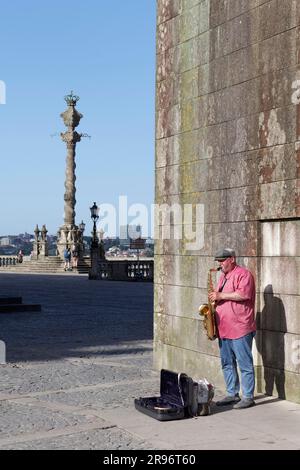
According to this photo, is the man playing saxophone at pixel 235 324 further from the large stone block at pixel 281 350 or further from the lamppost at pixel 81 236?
the lamppost at pixel 81 236

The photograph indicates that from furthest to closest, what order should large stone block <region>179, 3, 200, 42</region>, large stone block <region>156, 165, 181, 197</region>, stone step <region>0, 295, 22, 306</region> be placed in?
1. stone step <region>0, 295, 22, 306</region>
2. large stone block <region>156, 165, 181, 197</region>
3. large stone block <region>179, 3, 200, 42</region>

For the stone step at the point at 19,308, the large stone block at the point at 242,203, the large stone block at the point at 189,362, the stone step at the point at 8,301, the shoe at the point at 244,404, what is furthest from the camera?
the stone step at the point at 8,301

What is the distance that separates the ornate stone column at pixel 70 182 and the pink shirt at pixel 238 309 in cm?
5548

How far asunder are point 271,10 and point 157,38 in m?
2.66

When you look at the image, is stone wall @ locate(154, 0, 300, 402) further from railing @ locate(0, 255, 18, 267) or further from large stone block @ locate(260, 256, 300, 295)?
railing @ locate(0, 255, 18, 267)

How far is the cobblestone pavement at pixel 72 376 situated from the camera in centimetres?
664

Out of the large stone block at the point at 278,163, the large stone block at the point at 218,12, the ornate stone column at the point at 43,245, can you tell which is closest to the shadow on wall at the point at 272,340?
the large stone block at the point at 278,163

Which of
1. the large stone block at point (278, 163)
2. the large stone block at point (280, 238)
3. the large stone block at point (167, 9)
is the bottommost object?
the large stone block at point (280, 238)

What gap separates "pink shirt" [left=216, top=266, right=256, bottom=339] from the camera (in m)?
7.80

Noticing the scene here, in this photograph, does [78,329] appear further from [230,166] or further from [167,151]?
[230,166]

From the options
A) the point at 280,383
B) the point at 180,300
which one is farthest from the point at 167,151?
the point at 280,383

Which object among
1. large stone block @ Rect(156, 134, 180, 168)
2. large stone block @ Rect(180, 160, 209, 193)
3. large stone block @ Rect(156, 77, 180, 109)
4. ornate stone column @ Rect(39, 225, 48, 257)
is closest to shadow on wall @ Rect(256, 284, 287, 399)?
large stone block @ Rect(180, 160, 209, 193)

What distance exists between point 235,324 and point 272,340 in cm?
66

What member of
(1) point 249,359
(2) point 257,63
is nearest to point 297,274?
(1) point 249,359
